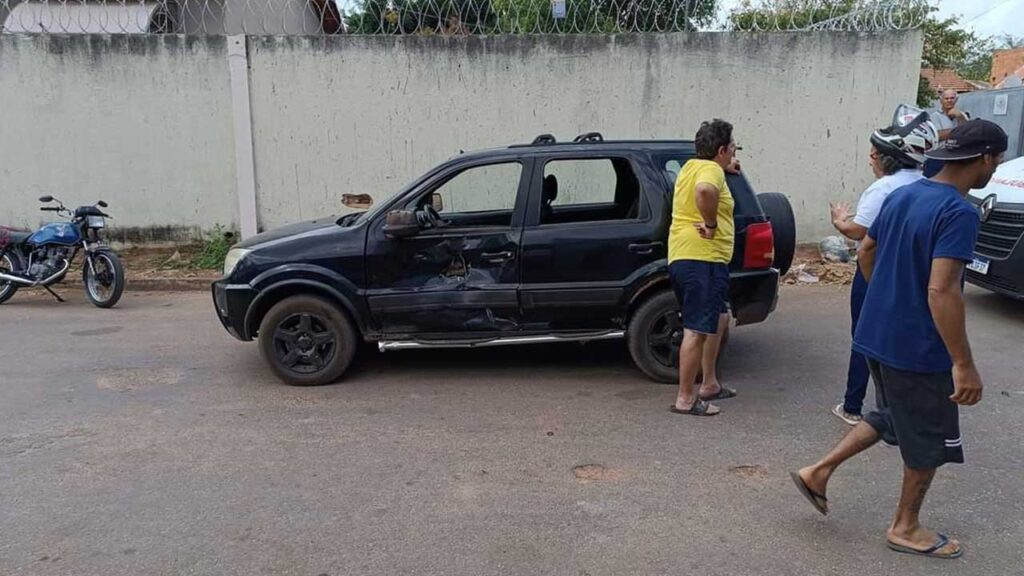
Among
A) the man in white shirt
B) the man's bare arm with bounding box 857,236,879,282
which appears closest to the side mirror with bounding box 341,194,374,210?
the man in white shirt

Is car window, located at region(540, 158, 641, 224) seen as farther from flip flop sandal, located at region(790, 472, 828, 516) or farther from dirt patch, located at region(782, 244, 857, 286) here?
dirt patch, located at region(782, 244, 857, 286)

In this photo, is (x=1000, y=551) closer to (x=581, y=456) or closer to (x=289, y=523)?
(x=581, y=456)

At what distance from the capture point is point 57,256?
26.2ft

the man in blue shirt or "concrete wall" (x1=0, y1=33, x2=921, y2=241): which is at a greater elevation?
"concrete wall" (x1=0, y1=33, x2=921, y2=241)

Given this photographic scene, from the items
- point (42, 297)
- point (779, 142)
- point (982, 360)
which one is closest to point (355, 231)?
point (982, 360)

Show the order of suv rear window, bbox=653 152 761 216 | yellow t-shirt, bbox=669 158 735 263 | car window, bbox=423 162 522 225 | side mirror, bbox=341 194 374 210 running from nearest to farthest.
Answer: yellow t-shirt, bbox=669 158 735 263 → suv rear window, bbox=653 152 761 216 → car window, bbox=423 162 522 225 → side mirror, bbox=341 194 374 210

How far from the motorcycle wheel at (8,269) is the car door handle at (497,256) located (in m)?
5.90

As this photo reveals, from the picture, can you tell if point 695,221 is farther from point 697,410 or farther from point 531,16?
point 531,16

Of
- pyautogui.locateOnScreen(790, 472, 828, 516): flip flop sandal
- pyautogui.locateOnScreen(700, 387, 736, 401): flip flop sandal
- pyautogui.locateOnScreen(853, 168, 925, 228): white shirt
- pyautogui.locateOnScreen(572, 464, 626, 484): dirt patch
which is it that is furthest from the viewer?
pyautogui.locateOnScreen(700, 387, 736, 401): flip flop sandal

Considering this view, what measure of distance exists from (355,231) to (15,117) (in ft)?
22.3

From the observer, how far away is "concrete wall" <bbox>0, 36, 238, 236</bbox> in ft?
29.8

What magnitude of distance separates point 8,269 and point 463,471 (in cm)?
672

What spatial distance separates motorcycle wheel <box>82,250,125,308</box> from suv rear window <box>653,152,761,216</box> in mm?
5754

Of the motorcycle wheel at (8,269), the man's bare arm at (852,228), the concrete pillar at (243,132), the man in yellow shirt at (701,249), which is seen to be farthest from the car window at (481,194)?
the motorcycle wheel at (8,269)
